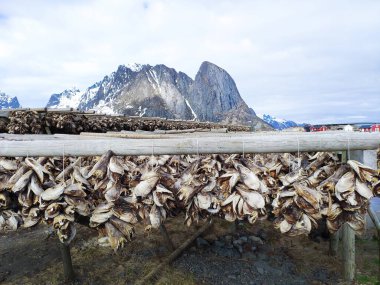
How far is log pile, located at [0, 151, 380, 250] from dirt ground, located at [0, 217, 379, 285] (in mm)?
6335

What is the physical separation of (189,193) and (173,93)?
490 feet

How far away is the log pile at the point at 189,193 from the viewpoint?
96.1 inches

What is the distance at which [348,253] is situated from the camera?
26.1 feet

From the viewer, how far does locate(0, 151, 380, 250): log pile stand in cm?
244

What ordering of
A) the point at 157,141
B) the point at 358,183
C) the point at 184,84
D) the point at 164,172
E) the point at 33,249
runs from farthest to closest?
the point at 184,84 → the point at 33,249 → the point at 157,141 → the point at 164,172 → the point at 358,183

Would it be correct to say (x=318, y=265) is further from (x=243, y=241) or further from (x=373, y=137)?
(x=373, y=137)

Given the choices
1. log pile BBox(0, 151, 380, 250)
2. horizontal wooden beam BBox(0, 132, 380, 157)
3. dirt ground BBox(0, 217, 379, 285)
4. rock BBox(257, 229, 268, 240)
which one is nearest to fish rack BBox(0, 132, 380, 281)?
→ horizontal wooden beam BBox(0, 132, 380, 157)

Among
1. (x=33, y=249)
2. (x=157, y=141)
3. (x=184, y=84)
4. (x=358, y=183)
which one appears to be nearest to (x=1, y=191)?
(x=157, y=141)

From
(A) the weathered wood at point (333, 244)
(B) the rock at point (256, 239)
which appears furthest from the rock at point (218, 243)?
(A) the weathered wood at point (333, 244)

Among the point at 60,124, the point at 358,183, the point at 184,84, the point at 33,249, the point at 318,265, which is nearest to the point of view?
the point at 358,183

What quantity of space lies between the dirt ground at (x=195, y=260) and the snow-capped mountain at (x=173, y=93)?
10981 cm

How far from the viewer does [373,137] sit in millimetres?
2789

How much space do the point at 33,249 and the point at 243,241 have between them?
22.6 feet

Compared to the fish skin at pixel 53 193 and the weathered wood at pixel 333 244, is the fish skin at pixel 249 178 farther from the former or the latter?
the weathered wood at pixel 333 244
